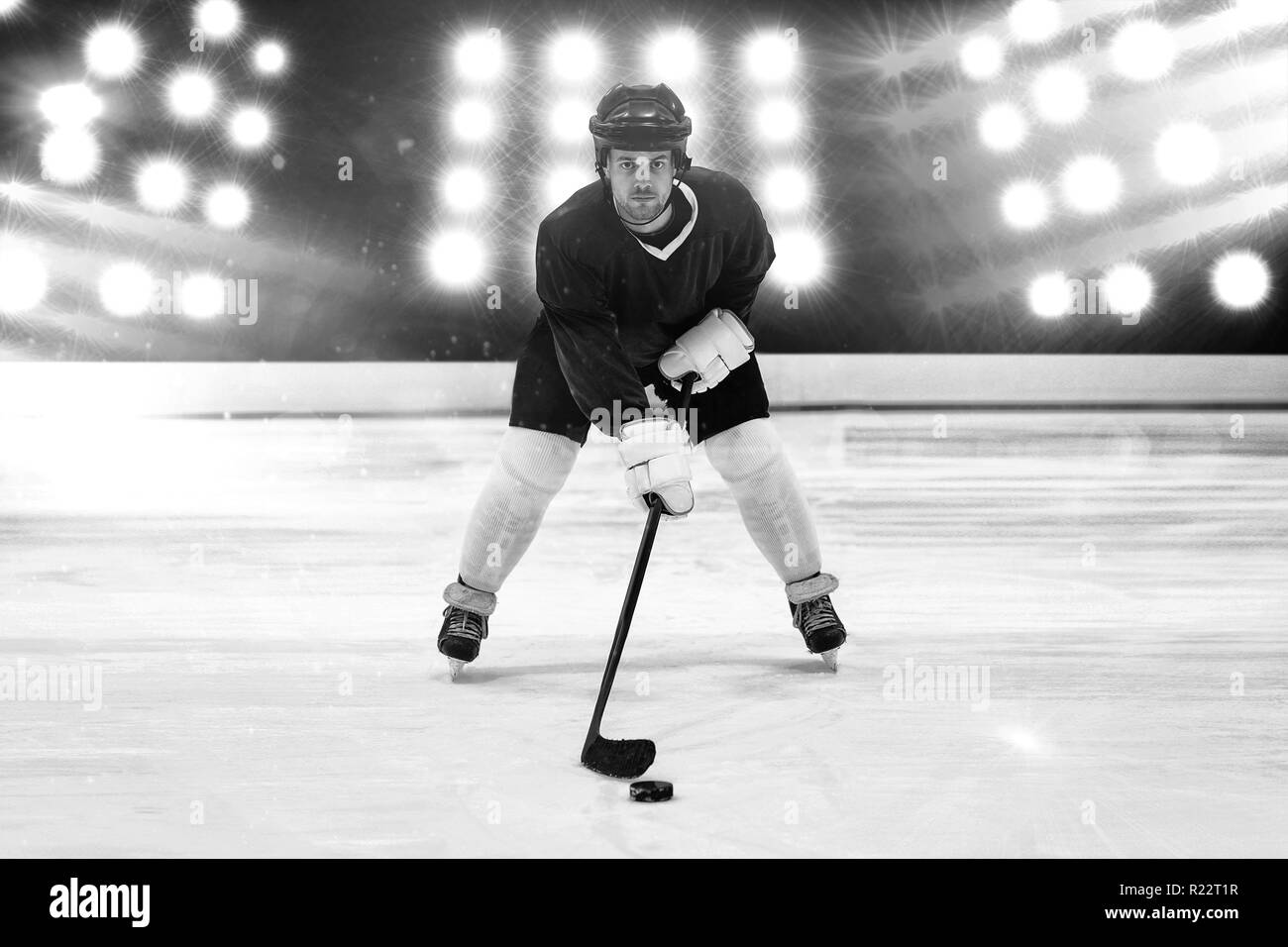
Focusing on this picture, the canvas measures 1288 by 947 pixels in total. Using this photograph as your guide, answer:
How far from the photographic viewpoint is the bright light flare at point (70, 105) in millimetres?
8297

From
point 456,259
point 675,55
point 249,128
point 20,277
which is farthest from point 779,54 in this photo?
point 20,277

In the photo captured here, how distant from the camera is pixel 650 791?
1.67 meters

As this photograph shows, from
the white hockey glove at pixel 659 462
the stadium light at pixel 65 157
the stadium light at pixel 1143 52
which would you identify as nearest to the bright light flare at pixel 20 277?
the stadium light at pixel 65 157

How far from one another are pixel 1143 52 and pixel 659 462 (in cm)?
711

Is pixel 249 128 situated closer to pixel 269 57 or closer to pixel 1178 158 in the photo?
pixel 269 57

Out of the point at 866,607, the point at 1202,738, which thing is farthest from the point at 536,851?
the point at 866,607

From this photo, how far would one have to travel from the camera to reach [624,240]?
2.16 meters

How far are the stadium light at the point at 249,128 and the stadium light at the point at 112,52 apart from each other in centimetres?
60

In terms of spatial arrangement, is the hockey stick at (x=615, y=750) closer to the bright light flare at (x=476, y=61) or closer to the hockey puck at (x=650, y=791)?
the hockey puck at (x=650, y=791)

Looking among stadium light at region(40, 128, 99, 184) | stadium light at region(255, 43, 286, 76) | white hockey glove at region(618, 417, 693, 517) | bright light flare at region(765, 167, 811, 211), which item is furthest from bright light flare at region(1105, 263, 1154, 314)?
white hockey glove at region(618, 417, 693, 517)

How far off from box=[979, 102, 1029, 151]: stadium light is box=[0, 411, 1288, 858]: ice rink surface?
391cm

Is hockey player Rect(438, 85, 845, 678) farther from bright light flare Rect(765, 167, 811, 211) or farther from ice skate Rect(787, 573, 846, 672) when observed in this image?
bright light flare Rect(765, 167, 811, 211)

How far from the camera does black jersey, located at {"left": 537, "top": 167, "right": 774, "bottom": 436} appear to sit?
2139mm
